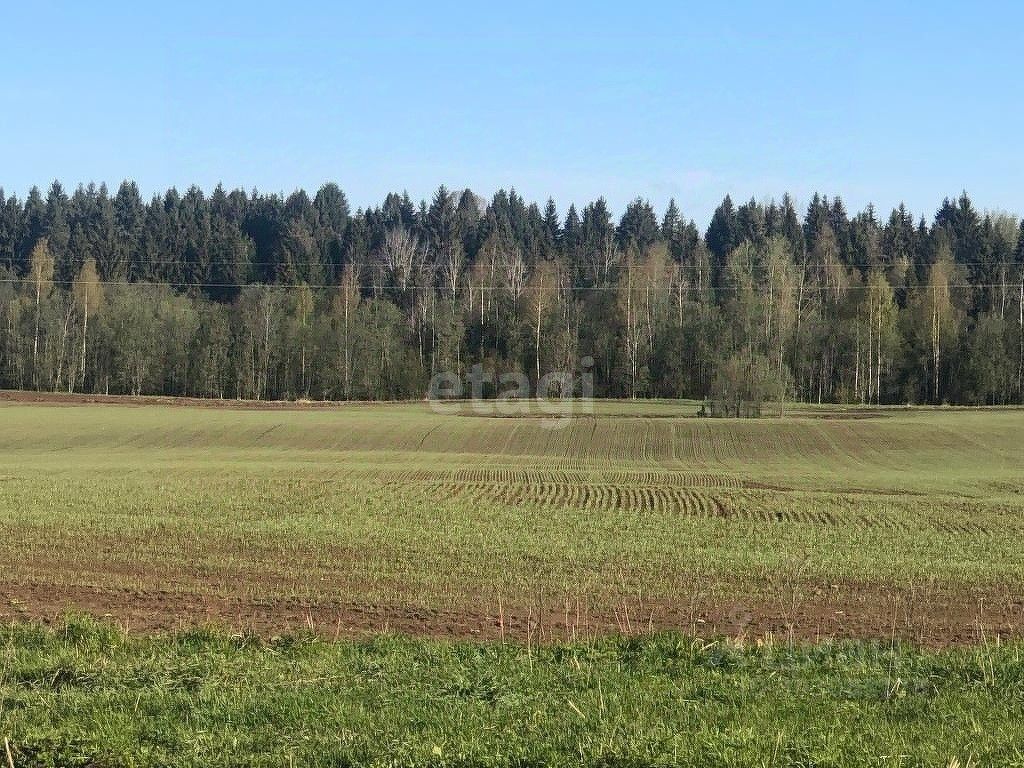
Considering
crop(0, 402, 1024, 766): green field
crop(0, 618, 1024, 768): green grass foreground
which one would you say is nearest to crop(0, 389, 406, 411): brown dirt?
crop(0, 402, 1024, 766): green field

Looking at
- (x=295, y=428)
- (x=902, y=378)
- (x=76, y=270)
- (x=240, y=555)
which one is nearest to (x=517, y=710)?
(x=240, y=555)

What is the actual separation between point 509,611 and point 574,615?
100 cm

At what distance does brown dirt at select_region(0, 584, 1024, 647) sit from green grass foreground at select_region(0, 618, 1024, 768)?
86.1 inches

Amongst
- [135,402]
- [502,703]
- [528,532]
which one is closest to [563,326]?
[135,402]

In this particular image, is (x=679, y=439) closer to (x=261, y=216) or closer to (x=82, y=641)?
(x=82, y=641)

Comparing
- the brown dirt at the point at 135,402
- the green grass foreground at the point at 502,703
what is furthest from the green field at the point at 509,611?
the brown dirt at the point at 135,402

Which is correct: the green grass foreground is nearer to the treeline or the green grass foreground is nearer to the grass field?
the grass field

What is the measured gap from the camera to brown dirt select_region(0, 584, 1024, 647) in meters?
14.4

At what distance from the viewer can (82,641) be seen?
1212 cm

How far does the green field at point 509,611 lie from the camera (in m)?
7.89

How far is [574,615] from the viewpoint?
51.4 feet

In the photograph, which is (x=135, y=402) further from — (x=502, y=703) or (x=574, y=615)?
(x=502, y=703)

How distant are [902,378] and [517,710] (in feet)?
315

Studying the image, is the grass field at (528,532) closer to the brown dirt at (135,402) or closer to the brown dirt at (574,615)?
the brown dirt at (574,615)
